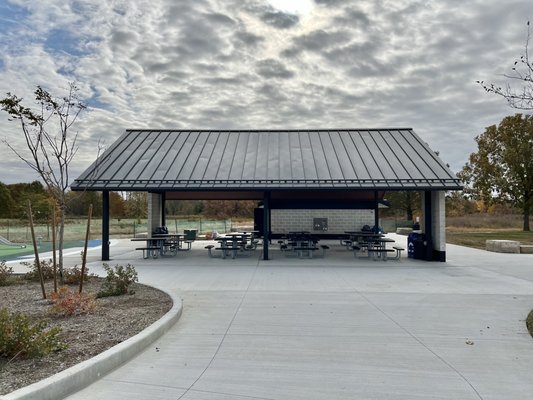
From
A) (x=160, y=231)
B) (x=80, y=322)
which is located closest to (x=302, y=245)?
(x=160, y=231)

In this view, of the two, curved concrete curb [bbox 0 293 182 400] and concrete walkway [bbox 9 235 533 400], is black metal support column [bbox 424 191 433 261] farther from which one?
curved concrete curb [bbox 0 293 182 400]

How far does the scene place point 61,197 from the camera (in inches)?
332

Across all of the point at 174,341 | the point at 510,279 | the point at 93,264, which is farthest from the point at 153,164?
the point at 510,279

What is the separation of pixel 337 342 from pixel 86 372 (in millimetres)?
3259

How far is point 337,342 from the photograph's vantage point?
5.72 m

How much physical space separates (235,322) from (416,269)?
8.66 metres

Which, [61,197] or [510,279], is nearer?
[61,197]

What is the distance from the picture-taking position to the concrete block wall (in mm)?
21812

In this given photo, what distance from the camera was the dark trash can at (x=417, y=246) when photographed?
632 inches

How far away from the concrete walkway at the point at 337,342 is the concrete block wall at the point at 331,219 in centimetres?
1036

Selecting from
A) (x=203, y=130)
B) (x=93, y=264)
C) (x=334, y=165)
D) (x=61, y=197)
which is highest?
(x=203, y=130)

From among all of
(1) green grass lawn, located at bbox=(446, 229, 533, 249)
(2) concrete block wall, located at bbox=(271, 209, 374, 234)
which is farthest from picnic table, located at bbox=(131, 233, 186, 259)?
(1) green grass lawn, located at bbox=(446, 229, 533, 249)

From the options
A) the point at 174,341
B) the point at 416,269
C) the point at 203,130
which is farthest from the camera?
the point at 203,130

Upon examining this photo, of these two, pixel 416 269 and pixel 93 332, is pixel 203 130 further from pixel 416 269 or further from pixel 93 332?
pixel 93 332
